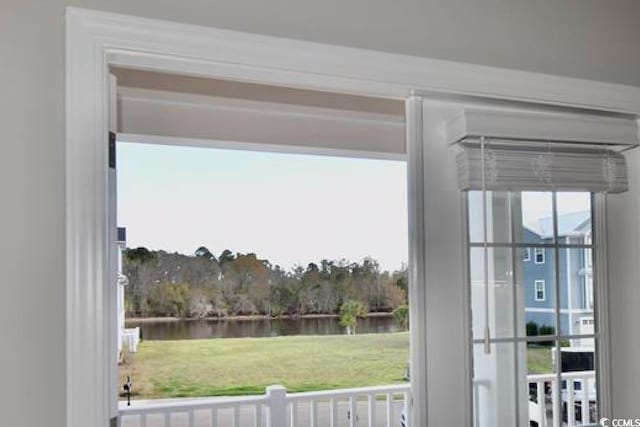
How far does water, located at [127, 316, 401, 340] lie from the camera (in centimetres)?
421

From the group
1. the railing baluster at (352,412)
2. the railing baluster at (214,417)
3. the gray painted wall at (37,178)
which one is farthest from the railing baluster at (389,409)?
the gray painted wall at (37,178)

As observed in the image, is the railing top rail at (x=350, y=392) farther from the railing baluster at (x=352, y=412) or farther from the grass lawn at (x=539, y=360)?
the grass lawn at (x=539, y=360)

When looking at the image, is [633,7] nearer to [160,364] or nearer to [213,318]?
[213,318]

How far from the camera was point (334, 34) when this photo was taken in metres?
1.56

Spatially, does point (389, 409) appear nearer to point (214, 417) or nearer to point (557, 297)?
point (214, 417)

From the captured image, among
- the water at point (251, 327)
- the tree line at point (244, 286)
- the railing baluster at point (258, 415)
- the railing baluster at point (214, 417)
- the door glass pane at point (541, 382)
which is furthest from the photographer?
the water at point (251, 327)

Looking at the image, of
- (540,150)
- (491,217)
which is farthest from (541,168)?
(491,217)

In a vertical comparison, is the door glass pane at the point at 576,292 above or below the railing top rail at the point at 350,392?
above

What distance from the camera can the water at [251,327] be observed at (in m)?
4.21

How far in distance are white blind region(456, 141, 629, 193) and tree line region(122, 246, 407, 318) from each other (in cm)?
277

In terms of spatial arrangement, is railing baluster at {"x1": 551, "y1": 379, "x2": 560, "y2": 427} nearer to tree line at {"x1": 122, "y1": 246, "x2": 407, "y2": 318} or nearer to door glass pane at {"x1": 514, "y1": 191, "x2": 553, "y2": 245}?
door glass pane at {"x1": 514, "y1": 191, "x2": 553, "y2": 245}

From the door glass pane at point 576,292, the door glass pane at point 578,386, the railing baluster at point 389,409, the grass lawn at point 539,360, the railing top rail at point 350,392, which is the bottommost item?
the railing baluster at point 389,409

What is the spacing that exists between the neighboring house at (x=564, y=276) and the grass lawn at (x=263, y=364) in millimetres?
3064

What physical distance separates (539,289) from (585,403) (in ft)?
1.26
